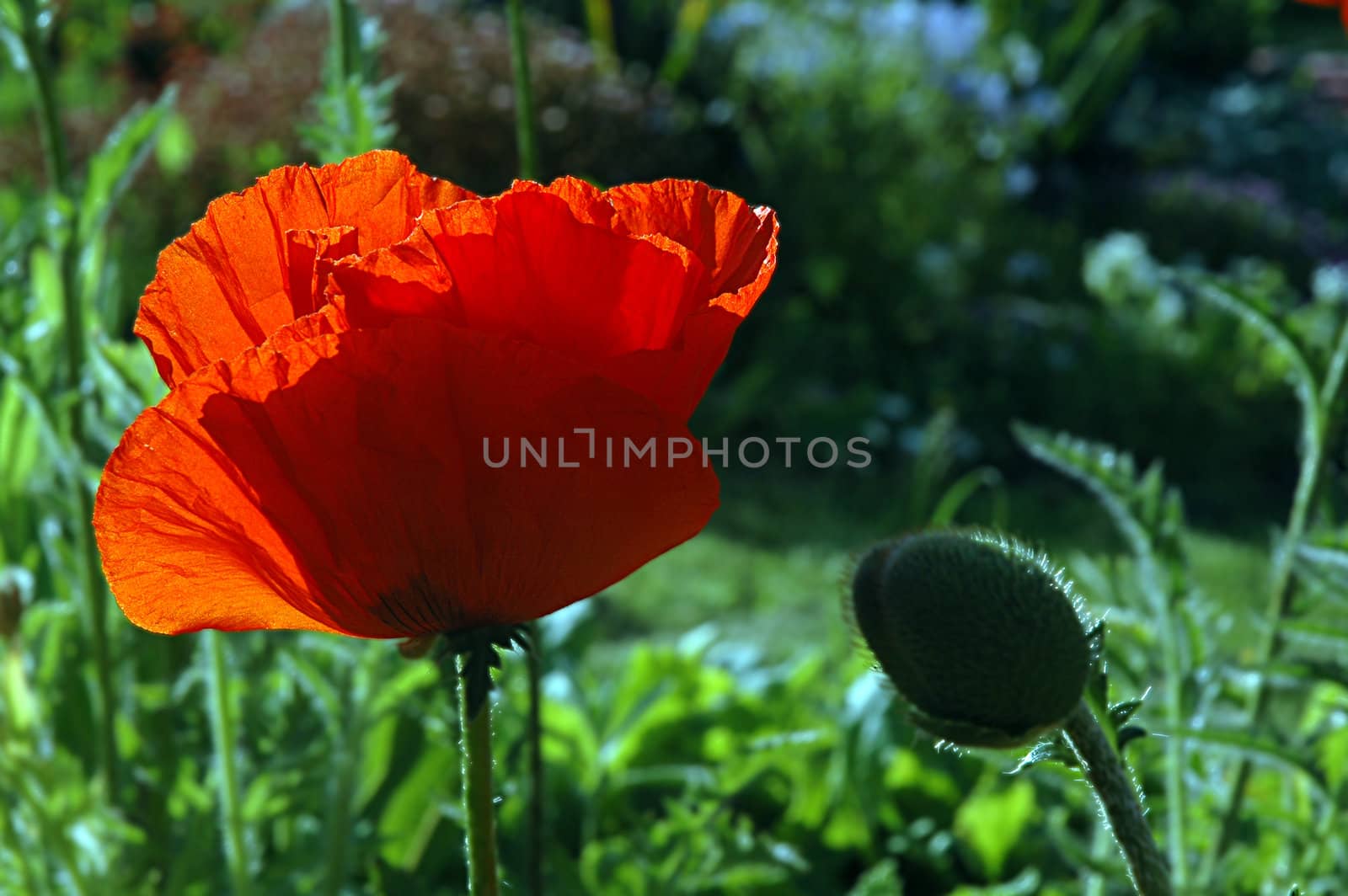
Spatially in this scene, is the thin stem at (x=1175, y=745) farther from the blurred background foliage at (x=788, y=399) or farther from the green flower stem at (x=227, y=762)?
the green flower stem at (x=227, y=762)

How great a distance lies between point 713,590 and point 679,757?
1.49 m

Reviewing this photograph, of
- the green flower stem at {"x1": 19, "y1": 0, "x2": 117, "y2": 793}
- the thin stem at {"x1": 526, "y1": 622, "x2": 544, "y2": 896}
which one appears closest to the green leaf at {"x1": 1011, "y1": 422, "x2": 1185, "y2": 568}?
the thin stem at {"x1": 526, "y1": 622, "x2": 544, "y2": 896}

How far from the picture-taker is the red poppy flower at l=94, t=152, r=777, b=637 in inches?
23.9

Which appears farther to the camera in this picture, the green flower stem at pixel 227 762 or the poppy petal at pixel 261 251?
the green flower stem at pixel 227 762

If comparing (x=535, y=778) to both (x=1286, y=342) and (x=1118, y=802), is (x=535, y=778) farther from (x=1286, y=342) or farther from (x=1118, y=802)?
(x=1286, y=342)

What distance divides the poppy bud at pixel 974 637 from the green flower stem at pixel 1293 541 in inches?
21.5

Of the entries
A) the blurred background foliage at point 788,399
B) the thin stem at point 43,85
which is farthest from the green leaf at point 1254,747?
the thin stem at point 43,85

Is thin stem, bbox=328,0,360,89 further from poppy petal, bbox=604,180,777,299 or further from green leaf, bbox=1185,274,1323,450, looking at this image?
green leaf, bbox=1185,274,1323,450

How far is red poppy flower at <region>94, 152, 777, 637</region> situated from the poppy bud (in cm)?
13

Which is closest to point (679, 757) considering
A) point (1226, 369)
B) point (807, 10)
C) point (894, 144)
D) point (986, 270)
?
point (1226, 369)

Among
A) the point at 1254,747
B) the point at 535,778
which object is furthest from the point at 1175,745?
the point at 535,778

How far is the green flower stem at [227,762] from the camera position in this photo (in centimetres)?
123

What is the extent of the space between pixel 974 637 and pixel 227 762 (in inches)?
30.7

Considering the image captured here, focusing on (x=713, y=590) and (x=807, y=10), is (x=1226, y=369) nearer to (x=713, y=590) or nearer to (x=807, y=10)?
(x=713, y=590)
